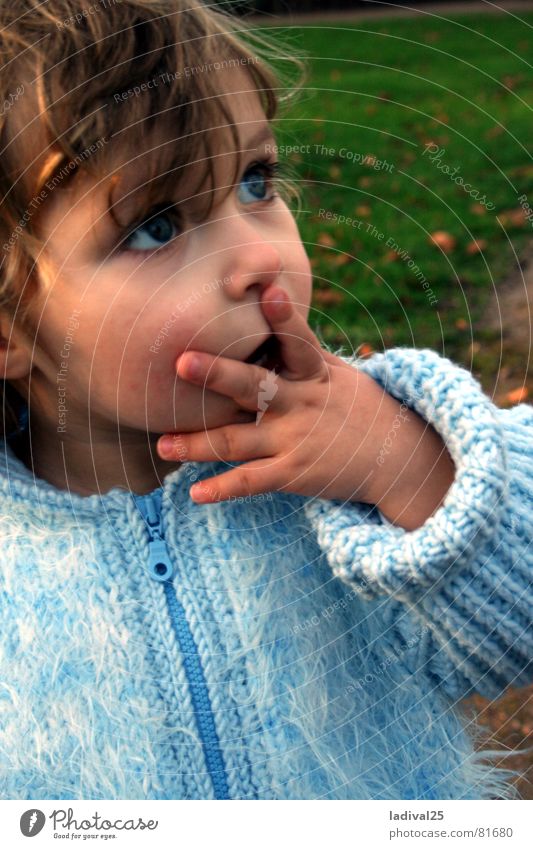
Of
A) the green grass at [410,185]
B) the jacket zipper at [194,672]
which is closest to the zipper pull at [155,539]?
the jacket zipper at [194,672]

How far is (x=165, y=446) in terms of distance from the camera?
32.0 inches

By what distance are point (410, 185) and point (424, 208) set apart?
13cm

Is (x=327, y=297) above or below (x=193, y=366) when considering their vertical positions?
below

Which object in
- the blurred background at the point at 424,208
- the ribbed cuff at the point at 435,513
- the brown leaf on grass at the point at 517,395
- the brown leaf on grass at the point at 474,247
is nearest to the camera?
the ribbed cuff at the point at 435,513

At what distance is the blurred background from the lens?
1.65m

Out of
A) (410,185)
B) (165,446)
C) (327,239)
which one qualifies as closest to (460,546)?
(165,446)

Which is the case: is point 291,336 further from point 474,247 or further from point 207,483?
point 474,247

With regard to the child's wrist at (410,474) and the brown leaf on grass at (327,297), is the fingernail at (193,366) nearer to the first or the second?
the child's wrist at (410,474)

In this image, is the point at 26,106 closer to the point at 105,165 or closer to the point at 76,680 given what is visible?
the point at 105,165

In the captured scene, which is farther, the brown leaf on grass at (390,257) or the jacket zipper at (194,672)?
the brown leaf on grass at (390,257)

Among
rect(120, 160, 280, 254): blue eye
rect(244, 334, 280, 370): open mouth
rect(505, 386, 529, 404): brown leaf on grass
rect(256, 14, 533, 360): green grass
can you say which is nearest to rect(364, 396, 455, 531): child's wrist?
rect(244, 334, 280, 370): open mouth

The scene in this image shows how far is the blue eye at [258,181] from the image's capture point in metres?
0.81

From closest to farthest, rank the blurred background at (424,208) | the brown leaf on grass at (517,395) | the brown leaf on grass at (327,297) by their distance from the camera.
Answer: the blurred background at (424,208)
the brown leaf on grass at (517,395)
the brown leaf on grass at (327,297)

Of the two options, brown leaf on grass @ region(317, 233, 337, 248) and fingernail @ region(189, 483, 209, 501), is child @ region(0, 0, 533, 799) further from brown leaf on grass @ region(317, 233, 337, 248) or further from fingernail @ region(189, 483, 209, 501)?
brown leaf on grass @ region(317, 233, 337, 248)
